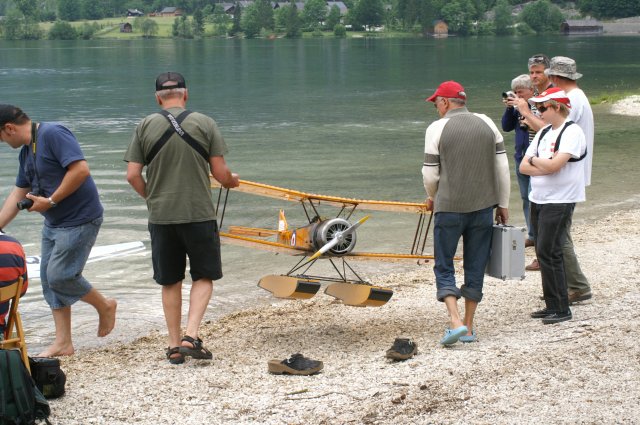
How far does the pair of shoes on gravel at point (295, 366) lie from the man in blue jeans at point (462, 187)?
100 centimetres

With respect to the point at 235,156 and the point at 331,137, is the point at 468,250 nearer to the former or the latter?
Result: the point at 235,156

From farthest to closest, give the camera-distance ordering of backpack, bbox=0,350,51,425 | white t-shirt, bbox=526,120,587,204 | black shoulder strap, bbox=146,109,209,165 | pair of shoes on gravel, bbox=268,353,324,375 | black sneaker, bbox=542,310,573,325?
black sneaker, bbox=542,310,573,325, white t-shirt, bbox=526,120,587,204, black shoulder strap, bbox=146,109,209,165, pair of shoes on gravel, bbox=268,353,324,375, backpack, bbox=0,350,51,425

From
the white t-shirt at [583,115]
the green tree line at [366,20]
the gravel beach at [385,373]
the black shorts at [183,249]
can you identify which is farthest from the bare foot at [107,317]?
the green tree line at [366,20]

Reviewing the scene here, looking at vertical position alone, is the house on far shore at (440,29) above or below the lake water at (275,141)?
above

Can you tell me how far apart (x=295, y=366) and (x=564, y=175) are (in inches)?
96.7

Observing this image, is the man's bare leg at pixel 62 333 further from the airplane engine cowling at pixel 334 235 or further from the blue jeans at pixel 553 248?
the blue jeans at pixel 553 248

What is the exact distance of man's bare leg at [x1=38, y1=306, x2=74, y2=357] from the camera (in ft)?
23.8

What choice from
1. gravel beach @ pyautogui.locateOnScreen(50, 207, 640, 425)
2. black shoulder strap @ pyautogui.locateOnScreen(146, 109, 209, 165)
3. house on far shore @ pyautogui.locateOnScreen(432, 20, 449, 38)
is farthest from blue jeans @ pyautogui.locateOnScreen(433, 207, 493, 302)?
house on far shore @ pyautogui.locateOnScreen(432, 20, 449, 38)

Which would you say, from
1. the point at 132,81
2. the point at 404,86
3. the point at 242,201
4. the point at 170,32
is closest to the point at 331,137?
the point at 242,201

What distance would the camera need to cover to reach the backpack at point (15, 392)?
201 inches

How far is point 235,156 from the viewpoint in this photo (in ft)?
81.9

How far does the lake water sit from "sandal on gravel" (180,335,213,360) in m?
2.26

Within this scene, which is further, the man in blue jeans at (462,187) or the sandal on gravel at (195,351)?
the man in blue jeans at (462,187)

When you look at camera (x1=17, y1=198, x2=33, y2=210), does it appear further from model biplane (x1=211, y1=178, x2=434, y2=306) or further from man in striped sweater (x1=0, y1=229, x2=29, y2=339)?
model biplane (x1=211, y1=178, x2=434, y2=306)
